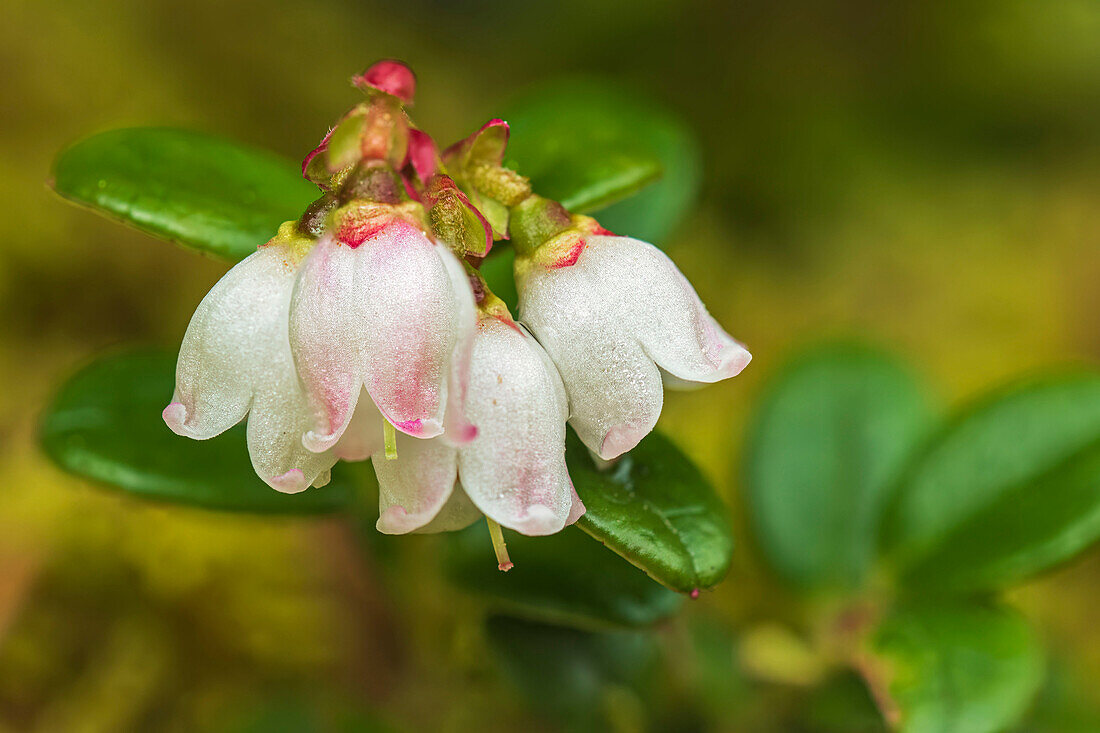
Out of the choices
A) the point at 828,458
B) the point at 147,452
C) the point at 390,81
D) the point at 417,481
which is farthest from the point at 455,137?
the point at 417,481

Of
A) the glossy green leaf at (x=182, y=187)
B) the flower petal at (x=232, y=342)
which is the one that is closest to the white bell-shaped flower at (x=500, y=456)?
the flower petal at (x=232, y=342)

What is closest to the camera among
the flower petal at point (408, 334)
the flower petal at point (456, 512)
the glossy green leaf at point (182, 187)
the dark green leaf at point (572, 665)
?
the flower petal at point (408, 334)

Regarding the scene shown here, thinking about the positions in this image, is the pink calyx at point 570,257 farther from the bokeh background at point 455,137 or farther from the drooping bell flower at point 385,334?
the bokeh background at point 455,137

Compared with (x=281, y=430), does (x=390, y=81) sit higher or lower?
higher

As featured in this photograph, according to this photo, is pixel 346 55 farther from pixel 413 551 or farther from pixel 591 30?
pixel 413 551

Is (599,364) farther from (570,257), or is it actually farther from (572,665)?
(572,665)
